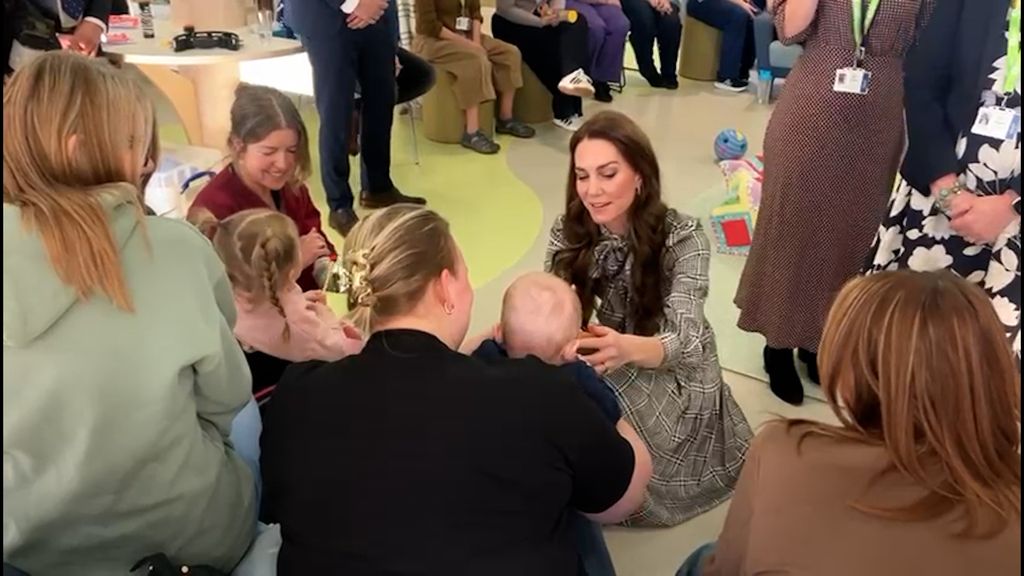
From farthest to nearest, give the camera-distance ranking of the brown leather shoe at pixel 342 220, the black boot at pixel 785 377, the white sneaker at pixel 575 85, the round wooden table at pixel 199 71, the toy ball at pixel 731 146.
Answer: the white sneaker at pixel 575 85, the toy ball at pixel 731 146, the brown leather shoe at pixel 342 220, the round wooden table at pixel 199 71, the black boot at pixel 785 377

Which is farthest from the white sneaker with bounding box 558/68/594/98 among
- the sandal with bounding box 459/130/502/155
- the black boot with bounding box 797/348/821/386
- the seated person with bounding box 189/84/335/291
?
the seated person with bounding box 189/84/335/291

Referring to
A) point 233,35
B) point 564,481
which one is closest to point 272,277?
point 564,481

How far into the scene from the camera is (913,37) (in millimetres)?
2295

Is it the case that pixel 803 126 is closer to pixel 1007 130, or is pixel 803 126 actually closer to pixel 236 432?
pixel 1007 130

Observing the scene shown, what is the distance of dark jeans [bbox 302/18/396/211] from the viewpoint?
364 centimetres

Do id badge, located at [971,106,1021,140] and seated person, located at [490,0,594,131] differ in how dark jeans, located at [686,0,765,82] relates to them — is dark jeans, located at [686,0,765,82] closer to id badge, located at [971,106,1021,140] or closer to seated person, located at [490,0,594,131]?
seated person, located at [490,0,594,131]

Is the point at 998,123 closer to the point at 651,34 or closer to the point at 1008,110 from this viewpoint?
the point at 1008,110

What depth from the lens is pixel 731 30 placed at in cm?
629

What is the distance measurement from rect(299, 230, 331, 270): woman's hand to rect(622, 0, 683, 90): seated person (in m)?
4.25

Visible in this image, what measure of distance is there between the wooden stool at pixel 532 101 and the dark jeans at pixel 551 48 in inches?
1.2

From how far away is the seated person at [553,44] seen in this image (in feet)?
17.2

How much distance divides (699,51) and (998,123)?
4756mm

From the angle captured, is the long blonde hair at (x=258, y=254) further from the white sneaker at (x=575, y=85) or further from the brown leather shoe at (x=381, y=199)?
the white sneaker at (x=575, y=85)

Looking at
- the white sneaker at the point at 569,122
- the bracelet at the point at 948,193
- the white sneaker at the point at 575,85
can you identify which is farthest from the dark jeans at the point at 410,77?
the bracelet at the point at 948,193
